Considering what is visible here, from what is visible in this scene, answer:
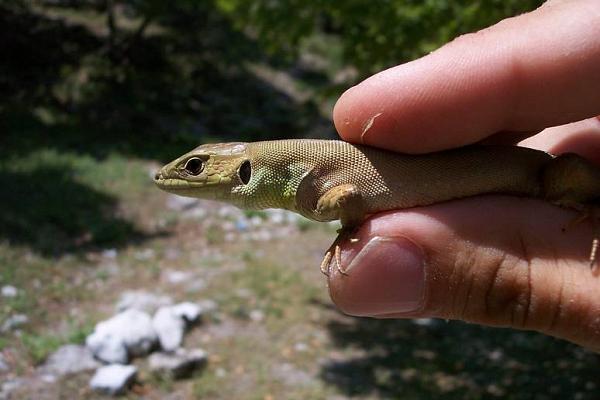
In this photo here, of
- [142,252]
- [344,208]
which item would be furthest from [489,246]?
[142,252]

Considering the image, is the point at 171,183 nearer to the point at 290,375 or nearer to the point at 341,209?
the point at 341,209

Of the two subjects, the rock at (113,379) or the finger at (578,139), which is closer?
the finger at (578,139)

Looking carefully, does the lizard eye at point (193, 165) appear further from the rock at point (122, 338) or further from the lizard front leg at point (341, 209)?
the rock at point (122, 338)

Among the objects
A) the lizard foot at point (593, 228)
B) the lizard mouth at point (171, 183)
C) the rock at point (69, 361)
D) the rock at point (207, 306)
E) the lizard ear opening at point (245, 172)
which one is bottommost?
the rock at point (69, 361)

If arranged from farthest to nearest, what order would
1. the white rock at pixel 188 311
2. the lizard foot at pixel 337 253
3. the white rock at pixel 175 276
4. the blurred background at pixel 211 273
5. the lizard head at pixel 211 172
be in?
the white rock at pixel 175 276, the white rock at pixel 188 311, the blurred background at pixel 211 273, the lizard head at pixel 211 172, the lizard foot at pixel 337 253

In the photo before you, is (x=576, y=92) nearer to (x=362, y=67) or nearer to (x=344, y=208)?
(x=344, y=208)

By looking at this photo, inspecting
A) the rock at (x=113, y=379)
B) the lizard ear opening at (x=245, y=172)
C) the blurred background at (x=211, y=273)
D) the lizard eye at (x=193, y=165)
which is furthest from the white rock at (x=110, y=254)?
the lizard ear opening at (x=245, y=172)

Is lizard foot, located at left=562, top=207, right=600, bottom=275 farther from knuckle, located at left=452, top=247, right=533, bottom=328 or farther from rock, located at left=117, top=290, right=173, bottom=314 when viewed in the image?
rock, located at left=117, top=290, right=173, bottom=314
